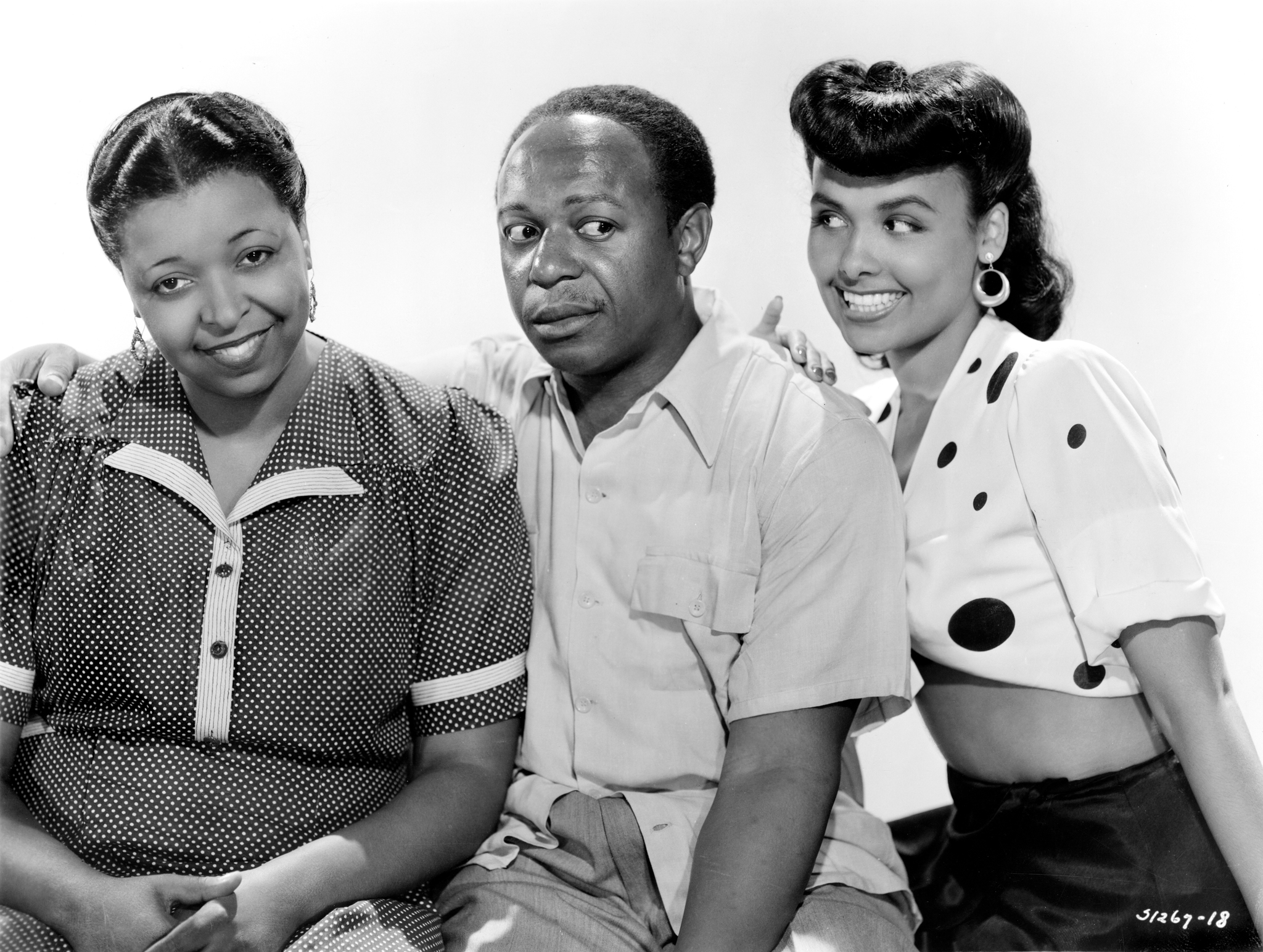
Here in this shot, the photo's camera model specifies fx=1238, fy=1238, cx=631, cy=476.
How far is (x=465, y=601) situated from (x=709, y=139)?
101cm

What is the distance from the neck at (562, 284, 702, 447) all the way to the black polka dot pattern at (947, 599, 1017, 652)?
62 cm

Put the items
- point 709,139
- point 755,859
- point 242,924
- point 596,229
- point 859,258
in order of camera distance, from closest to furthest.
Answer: point 242,924 → point 755,859 → point 596,229 → point 859,258 → point 709,139

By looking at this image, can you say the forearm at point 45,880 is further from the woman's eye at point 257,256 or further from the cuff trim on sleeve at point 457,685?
the woman's eye at point 257,256

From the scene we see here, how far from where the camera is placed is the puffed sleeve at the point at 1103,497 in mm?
1800

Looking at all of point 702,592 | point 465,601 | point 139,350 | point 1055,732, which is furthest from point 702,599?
point 139,350

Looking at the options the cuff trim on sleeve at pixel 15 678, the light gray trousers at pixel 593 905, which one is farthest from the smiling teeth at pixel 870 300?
the cuff trim on sleeve at pixel 15 678

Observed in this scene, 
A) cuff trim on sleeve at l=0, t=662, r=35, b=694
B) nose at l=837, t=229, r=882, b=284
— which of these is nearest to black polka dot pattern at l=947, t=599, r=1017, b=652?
nose at l=837, t=229, r=882, b=284

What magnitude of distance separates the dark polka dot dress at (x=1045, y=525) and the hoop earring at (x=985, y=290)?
0.07 meters

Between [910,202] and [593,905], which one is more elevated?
[910,202]

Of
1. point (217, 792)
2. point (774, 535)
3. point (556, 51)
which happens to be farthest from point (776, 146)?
point (217, 792)

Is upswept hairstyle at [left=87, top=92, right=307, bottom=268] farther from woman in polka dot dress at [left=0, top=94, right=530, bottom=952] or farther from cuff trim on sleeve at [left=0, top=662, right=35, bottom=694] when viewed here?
cuff trim on sleeve at [left=0, top=662, right=35, bottom=694]

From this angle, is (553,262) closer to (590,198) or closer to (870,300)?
(590,198)

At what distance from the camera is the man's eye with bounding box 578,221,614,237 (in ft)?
6.33

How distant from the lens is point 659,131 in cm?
201
